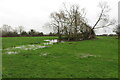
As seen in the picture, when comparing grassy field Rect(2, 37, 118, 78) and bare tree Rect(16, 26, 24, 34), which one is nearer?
grassy field Rect(2, 37, 118, 78)

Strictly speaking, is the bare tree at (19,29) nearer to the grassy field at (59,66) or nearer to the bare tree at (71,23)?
the bare tree at (71,23)

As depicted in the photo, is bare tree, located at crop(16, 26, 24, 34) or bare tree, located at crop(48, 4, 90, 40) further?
bare tree, located at crop(16, 26, 24, 34)

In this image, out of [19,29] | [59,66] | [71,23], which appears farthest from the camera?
[19,29]

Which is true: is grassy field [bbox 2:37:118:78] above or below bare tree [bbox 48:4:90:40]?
below

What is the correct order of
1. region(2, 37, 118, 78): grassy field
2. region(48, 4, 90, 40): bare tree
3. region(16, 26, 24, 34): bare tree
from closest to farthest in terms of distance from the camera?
region(2, 37, 118, 78): grassy field → region(48, 4, 90, 40): bare tree → region(16, 26, 24, 34): bare tree

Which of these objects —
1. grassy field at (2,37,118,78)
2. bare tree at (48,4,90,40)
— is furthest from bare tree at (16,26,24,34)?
grassy field at (2,37,118,78)

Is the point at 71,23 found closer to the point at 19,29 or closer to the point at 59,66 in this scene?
the point at 59,66

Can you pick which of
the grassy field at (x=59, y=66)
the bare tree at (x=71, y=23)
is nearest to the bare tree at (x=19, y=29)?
the bare tree at (x=71, y=23)

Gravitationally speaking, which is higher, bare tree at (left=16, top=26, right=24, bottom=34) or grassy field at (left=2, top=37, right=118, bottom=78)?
bare tree at (left=16, top=26, right=24, bottom=34)

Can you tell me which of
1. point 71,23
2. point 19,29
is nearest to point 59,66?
point 71,23

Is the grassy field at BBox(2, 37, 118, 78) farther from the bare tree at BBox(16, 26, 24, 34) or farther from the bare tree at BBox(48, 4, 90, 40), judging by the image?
the bare tree at BBox(16, 26, 24, 34)

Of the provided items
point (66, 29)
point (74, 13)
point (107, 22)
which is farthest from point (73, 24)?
point (107, 22)

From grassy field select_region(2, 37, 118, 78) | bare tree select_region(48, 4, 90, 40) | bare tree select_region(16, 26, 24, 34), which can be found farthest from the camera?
bare tree select_region(16, 26, 24, 34)

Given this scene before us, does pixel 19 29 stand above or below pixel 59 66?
above
